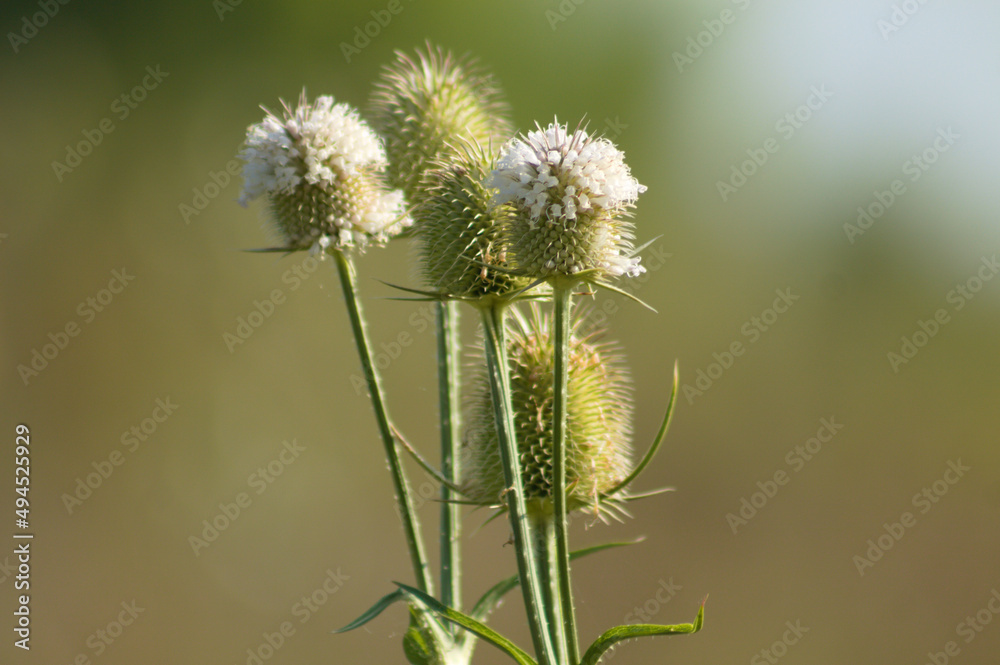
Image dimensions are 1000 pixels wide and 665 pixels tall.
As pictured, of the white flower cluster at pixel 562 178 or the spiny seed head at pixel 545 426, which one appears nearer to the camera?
the white flower cluster at pixel 562 178

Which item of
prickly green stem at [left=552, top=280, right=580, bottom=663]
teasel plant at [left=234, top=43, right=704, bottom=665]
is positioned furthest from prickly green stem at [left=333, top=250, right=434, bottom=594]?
prickly green stem at [left=552, top=280, right=580, bottom=663]

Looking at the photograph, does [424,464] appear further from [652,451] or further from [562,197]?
[562,197]

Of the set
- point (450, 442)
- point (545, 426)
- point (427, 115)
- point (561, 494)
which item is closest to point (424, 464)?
point (450, 442)

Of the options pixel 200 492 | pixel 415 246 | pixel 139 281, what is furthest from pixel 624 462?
pixel 139 281

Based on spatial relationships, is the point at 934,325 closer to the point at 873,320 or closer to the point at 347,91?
the point at 873,320

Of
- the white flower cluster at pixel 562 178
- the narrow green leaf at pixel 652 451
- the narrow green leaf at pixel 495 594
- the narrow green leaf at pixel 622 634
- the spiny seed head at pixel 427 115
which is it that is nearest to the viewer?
the narrow green leaf at pixel 622 634

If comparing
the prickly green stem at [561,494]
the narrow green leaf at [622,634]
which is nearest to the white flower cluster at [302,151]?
the prickly green stem at [561,494]

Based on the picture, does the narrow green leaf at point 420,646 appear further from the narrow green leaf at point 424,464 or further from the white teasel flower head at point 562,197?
the white teasel flower head at point 562,197

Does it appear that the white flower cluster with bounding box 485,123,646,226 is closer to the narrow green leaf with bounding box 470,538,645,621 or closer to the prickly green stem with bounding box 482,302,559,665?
the prickly green stem with bounding box 482,302,559,665
